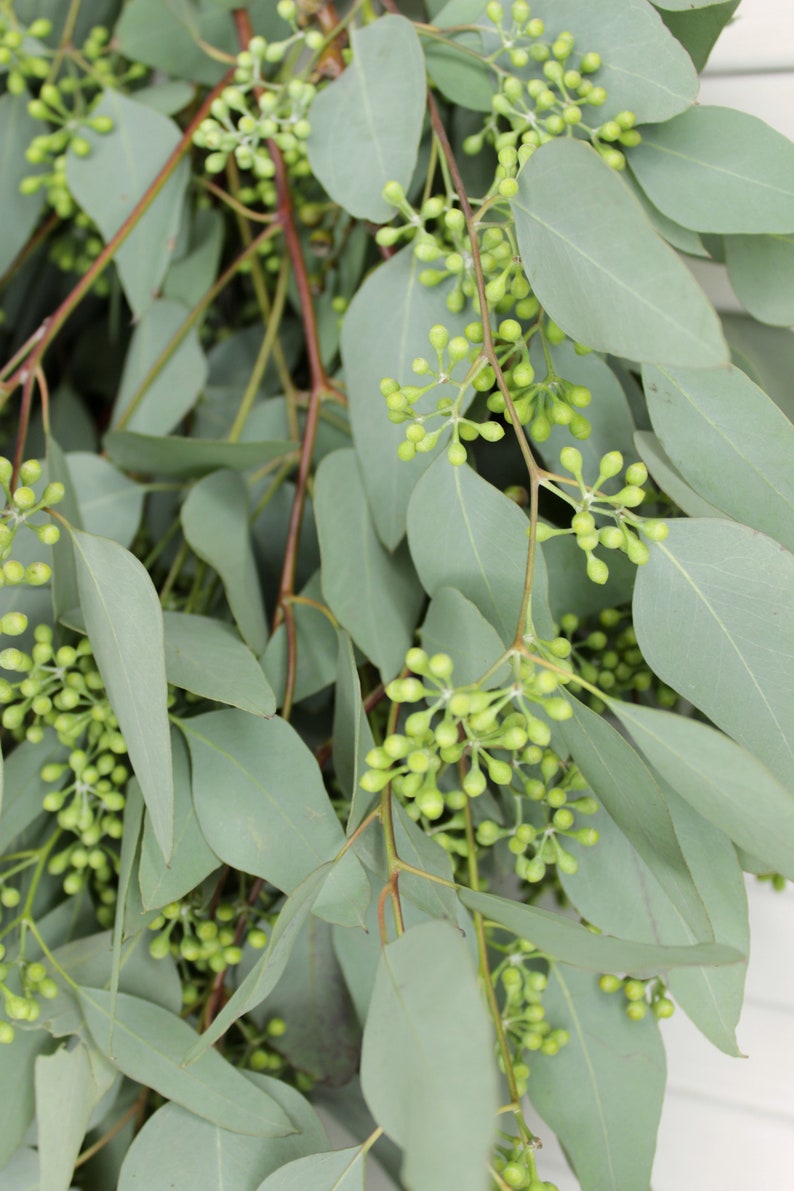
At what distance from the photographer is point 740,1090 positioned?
721 mm

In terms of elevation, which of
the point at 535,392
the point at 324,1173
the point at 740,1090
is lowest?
the point at 740,1090

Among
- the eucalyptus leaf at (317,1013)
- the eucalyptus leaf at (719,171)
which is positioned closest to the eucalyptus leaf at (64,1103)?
the eucalyptus leaf at (317,1013)

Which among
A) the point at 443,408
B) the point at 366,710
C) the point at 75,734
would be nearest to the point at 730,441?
the point at 443,408

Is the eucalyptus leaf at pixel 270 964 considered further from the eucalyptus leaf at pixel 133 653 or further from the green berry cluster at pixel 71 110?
the green berry cluster at pixel 71 110

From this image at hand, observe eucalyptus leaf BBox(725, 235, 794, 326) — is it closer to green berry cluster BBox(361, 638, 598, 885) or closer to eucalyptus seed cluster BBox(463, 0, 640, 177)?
eucalyptus seed cluster BBox(463, 0, 640, 177)

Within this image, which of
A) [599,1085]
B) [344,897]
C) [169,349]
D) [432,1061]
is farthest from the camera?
[169,349]

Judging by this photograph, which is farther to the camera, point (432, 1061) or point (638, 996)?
point (638, 996)

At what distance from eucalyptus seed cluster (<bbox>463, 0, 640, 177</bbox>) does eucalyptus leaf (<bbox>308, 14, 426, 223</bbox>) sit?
4 cm

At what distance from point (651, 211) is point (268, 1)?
0.30 metres

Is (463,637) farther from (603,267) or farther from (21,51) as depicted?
(21,51)

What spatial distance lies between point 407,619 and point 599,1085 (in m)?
0.27

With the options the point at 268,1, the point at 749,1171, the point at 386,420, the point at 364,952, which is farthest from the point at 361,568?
the point at 749,1171

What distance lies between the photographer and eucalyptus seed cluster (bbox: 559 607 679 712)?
551 millimetres

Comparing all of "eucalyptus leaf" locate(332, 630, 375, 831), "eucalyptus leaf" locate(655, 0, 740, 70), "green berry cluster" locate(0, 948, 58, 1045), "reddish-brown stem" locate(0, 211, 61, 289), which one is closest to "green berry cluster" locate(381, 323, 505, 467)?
"eucalyptus leaf" locate(332, 630, 375, 831)
